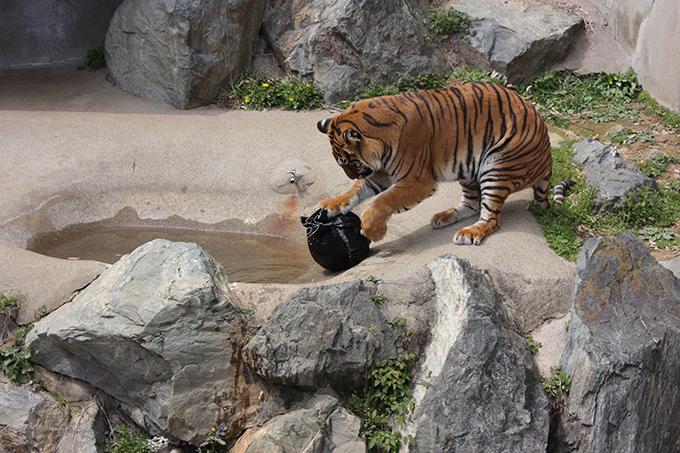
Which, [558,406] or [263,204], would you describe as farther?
[263,204]

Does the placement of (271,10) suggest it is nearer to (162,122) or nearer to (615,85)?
(162,122)

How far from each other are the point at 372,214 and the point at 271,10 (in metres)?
5.39

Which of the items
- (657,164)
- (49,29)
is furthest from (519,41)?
(49,29)

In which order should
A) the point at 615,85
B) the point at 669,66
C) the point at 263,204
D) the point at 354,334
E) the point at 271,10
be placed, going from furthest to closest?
the point at 271,10
the point at 615,85
the point at 669,66
the point at 263,204
the point at 354,334

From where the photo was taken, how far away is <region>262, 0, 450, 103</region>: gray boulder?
767cm

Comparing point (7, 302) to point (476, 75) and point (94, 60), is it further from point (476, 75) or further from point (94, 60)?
point (476, 75)

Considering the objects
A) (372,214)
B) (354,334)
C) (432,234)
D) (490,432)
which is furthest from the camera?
(432,234)

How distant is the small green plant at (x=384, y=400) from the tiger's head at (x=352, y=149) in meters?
1.69

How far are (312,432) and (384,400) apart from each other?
51 cm

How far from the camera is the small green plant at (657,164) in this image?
5.94 m

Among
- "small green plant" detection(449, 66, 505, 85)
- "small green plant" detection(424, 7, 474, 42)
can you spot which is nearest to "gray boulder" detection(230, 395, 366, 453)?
"small green plant" detection(449, 66, 505, 85)

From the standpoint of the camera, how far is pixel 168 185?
639 cm

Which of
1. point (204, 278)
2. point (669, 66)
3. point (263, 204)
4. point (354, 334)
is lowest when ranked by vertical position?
point (263, 204)

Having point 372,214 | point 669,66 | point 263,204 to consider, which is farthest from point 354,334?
point 669,66
